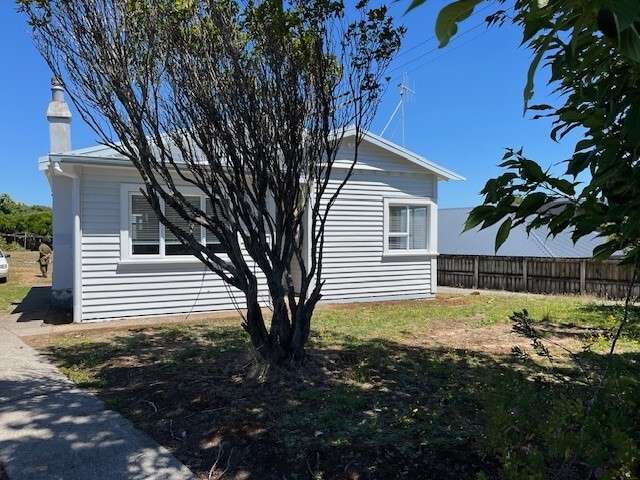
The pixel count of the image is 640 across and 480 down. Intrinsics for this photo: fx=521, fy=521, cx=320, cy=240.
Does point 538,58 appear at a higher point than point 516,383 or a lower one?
higher

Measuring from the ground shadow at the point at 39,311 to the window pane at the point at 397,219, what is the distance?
7563 millimetres

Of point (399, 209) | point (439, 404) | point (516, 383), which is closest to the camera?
point (516, 383)

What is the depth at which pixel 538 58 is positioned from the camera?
107cm

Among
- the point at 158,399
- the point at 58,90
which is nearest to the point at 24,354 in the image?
the point at 158,399

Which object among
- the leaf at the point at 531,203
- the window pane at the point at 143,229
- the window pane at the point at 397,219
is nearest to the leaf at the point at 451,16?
the leaf at the point at 531,203

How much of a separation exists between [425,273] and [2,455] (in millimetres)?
10970

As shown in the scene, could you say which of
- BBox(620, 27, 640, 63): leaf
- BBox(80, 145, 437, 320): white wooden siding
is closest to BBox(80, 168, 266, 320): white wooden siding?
BBox(80, 145, 437, 320): white wooden siding

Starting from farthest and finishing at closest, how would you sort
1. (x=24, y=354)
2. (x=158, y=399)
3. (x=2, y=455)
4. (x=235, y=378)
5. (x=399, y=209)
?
(x=399, y=209)
(x=24, y=354)
(x=235, y=378)
(x=158, y=399)
(x=2, y=455)

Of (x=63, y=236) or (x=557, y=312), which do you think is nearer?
(x=557, y=312)

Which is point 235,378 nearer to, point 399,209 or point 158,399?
point 158,399

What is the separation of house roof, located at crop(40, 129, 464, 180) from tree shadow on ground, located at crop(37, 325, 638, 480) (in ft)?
11.9

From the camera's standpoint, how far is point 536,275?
15.9 m

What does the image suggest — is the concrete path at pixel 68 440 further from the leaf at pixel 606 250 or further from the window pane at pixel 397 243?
the window pane at pixel 397 243

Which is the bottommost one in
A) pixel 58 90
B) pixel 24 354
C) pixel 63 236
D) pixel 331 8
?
pixel 24 354
